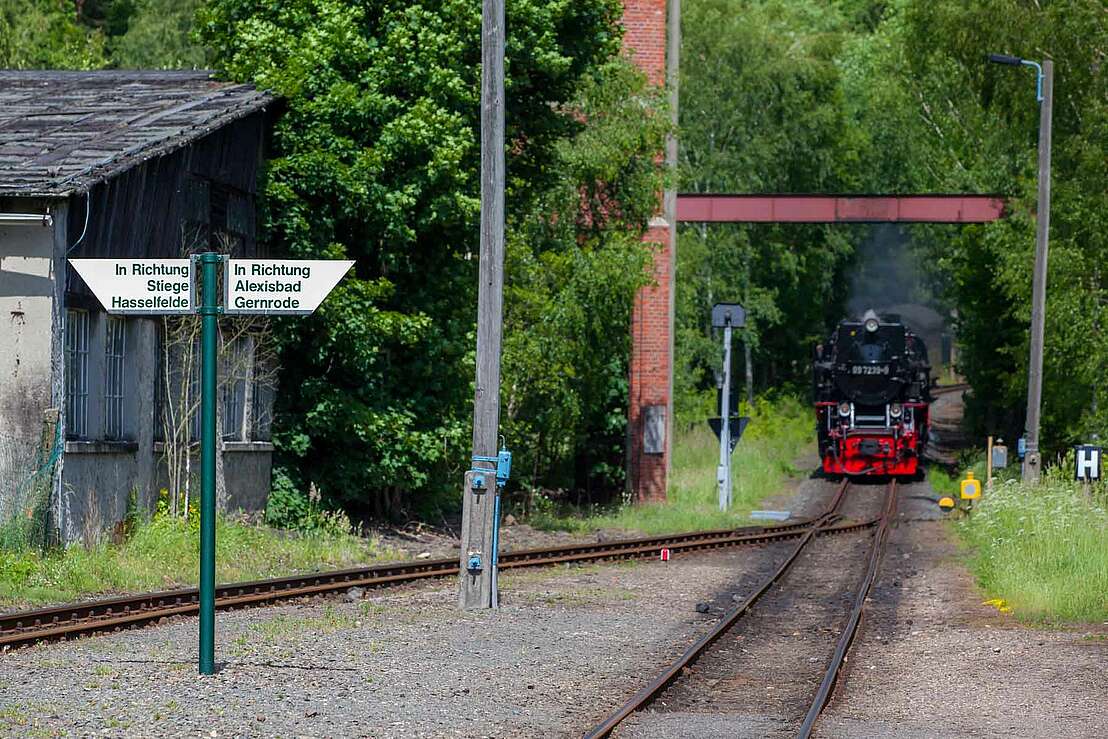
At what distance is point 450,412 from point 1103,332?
48.6 feet

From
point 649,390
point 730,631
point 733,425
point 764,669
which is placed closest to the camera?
point 764,669

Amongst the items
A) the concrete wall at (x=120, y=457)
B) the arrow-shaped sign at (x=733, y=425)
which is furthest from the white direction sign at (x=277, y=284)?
the arrow-shaped sign at (x=733, y=425)

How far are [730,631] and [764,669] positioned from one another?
7.31ft

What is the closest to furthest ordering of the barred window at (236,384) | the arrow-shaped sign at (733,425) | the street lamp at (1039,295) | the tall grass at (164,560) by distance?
the tall grass at (164,560), the barred window at (236,384), the street lamp at (1039,295), the arrow-shaped sign at (733,425)

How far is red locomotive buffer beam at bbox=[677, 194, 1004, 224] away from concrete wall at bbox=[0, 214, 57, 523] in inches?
991

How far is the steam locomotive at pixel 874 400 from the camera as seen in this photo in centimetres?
3916

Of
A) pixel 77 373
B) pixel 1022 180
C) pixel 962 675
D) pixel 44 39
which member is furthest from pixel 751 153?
pixel 962 675

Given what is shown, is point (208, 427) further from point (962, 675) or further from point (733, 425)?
point (733, 425)

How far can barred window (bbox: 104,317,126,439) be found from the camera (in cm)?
1798

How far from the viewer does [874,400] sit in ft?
128

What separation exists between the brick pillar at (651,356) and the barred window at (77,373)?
54.0 ft

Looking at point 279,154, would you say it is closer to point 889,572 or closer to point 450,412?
point 450,412

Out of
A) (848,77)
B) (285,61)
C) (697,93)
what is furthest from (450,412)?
(848,77)

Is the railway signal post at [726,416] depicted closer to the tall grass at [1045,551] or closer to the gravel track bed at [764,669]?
the tall grass at [1045,551]
